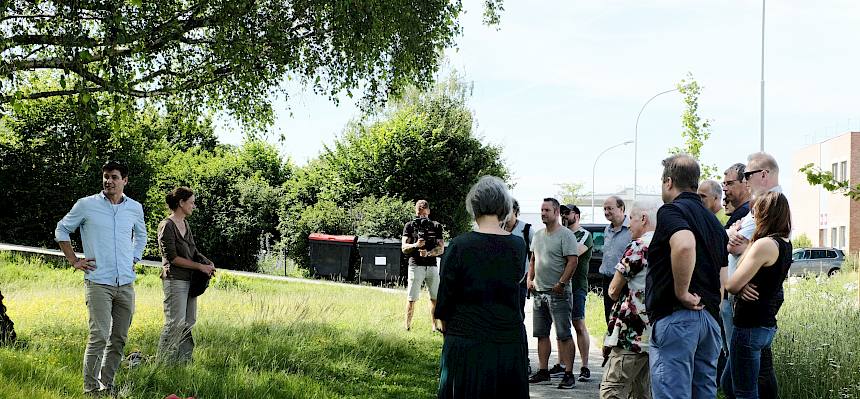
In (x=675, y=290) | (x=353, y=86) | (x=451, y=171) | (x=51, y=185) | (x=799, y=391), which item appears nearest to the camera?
(x=675, y=290)

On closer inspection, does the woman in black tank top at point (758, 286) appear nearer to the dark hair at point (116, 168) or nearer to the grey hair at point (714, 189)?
the grey hair at point (714, 189)

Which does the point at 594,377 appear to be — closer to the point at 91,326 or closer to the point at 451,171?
the point at 91,326

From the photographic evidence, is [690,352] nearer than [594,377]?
Yes

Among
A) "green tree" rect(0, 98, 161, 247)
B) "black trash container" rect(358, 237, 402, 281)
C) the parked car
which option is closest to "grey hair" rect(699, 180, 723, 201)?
the parked car

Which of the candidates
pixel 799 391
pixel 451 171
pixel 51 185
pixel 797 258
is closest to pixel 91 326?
pixel 799 391

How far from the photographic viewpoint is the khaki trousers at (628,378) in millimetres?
6090

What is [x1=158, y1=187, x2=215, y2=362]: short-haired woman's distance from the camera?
8.30 metres

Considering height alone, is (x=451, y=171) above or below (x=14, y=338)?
above

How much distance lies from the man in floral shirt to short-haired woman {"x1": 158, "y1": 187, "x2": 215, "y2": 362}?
405cm

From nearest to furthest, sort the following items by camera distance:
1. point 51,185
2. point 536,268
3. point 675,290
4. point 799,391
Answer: point 675,290 < point 799,391 < point 536,268 < point 51,185

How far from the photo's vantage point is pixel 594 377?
31.5 feet

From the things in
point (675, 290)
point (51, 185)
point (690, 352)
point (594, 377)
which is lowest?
point (594, 377)

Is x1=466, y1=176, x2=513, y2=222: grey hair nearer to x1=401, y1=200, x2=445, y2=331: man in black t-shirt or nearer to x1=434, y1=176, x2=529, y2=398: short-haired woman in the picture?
x1=434, y1=176, x2=529, y2=398: short-haired woman

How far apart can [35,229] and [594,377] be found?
21.7 meters
